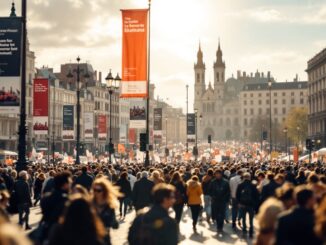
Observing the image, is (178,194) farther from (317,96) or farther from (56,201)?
(317,96)

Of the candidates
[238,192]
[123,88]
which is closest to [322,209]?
[238,192]

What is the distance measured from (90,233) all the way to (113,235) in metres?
→ 12.6

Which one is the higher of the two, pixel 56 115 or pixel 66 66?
pixel 66 66

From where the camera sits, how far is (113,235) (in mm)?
18297

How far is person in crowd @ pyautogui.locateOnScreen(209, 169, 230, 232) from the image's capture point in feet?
64.8

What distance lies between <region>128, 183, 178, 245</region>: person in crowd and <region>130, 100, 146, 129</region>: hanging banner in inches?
1067

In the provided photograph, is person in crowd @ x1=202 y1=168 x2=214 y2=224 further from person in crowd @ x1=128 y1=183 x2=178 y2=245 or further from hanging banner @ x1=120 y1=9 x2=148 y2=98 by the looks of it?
person in crowd @ x1=128 y1=183 x2=178 y2=245

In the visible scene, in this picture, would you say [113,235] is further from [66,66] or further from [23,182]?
[66,66]

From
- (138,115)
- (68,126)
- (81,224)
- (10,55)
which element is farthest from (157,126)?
(81,224)

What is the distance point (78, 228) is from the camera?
19.5 ft

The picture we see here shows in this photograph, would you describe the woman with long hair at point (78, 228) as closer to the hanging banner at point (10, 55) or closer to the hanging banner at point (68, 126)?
the hanging banner at point (10, 55)

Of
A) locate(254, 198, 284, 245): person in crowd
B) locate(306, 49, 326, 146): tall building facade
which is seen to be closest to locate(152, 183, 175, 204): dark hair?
locate(254, 198, 284, 245): person in crowd

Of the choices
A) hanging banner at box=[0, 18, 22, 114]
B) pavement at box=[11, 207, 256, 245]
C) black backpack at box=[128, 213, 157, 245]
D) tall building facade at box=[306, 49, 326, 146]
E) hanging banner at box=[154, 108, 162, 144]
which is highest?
tall building facade at box=[306, 49, 326, 146]

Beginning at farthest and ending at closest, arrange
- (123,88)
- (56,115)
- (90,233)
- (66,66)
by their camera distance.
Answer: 1. (66,66)
2. (56,115)
3. (123,88)
4. (90,233)
